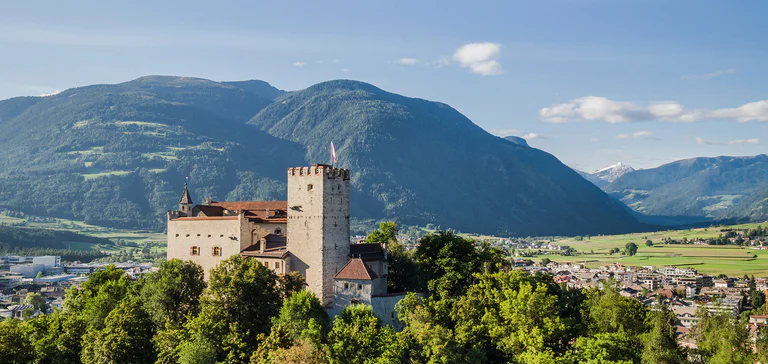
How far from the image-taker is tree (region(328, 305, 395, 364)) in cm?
6738

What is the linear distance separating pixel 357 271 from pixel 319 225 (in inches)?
289

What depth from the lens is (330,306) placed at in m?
77.7

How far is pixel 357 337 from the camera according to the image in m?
68.7

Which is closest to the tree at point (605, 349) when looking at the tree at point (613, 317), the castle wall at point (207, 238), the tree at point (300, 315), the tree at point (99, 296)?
the tree at point (613, 317)

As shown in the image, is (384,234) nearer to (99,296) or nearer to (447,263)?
(447,263)

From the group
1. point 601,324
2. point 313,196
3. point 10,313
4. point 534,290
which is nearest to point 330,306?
point 313,196

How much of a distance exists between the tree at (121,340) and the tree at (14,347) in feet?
19.6

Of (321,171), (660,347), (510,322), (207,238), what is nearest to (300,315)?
(321,171)

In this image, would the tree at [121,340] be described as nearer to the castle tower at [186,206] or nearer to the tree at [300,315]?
the tree at [300,315]

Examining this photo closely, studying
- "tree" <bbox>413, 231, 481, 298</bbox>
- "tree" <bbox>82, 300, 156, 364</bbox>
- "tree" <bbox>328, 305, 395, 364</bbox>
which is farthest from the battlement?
"tree" <bbox>82, 300, 156, 364</bbox>

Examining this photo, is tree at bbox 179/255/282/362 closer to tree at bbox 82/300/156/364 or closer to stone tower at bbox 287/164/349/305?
stone tower at bbox 287/164/349/305

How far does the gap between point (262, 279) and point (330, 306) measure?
8259 millimetres

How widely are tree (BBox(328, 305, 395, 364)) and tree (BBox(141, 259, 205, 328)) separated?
1878 centimetres

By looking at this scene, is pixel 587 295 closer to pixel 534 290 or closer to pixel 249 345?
pixel 534 290
